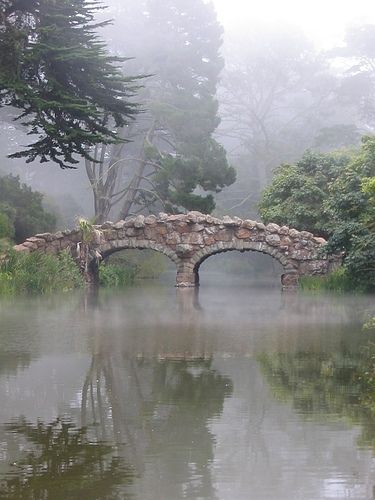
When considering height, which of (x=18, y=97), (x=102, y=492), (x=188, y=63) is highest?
(x=188, y=63)

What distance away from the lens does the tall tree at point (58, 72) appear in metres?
20.5

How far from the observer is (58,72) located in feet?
71.0

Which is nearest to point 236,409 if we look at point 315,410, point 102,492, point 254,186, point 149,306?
point 315,410

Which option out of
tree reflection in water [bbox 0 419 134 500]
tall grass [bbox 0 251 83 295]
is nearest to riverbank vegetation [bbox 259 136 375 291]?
tall grass [bbox 0 251 83 295]

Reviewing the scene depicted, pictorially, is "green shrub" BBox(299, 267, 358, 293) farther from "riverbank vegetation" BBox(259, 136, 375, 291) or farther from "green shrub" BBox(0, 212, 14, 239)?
"green shrub" BBox(0, 212, 14, 239)

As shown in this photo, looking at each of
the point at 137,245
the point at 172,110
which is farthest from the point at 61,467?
the point at 172,110

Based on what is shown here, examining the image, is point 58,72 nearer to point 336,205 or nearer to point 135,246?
point 336,205

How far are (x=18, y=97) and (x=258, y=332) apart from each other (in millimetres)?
10869

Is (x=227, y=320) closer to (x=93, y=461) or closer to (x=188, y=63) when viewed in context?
(x=93, y=461)

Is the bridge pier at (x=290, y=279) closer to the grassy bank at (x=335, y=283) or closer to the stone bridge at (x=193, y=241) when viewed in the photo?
the stone bridge at (x=193, y=241)

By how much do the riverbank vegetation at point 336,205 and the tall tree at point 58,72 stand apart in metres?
7.07

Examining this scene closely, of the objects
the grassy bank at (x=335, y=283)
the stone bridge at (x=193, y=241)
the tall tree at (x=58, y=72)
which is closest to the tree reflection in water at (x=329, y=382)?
the tall tree at (x=58, y=72)

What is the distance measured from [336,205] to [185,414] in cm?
1997

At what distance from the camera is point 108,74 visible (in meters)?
21.7
